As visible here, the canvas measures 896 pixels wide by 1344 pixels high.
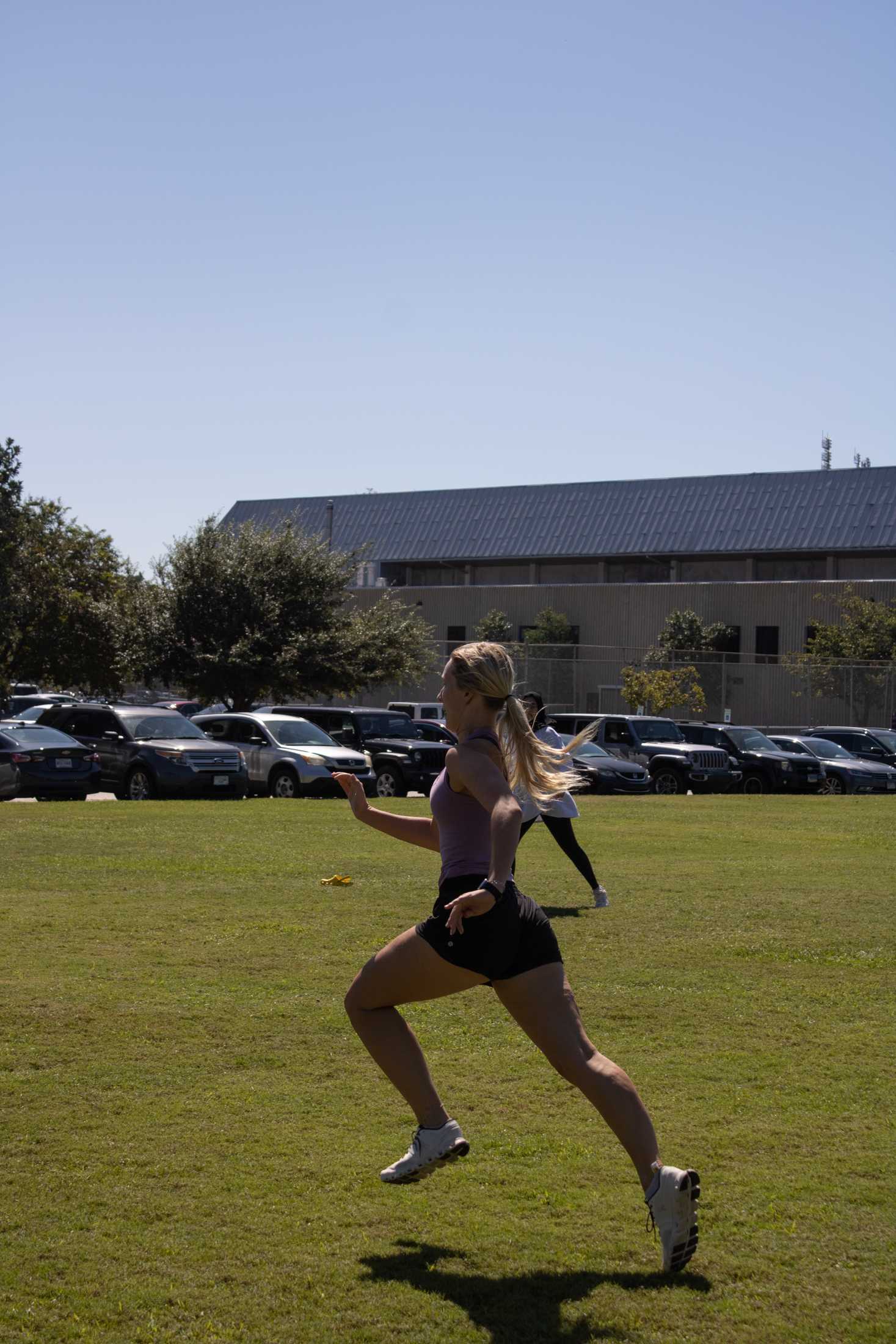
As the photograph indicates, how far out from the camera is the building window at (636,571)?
7525 cm

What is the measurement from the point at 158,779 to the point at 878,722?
30935 millimetres

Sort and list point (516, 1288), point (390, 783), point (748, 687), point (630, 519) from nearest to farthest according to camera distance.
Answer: point (516, 1288)
point (390, 783)
point (748, 687)
point (630, 519)

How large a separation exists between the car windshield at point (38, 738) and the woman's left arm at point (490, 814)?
21104 mm

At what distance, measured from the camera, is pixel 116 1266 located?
Answer: 4312 millimetres

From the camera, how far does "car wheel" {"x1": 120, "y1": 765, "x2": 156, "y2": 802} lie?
83.4 ft

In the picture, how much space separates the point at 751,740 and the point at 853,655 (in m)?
20.0

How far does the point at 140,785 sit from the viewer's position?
83.7ft

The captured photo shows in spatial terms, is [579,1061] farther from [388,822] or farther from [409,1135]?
[409,1135]

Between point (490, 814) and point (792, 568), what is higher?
point (792, 568)

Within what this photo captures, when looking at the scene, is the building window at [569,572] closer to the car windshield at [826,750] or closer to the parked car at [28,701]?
the parked car at [28,701]

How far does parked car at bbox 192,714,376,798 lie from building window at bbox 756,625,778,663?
33.9 m

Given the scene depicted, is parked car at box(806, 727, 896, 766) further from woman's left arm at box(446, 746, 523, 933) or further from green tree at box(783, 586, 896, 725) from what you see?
woman's left arm at box(446, 746, 523, 933)

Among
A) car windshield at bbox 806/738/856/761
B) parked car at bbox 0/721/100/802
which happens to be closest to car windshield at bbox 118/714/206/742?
parked car at bbox 0/721/100/802

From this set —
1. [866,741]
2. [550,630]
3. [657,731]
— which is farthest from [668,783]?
[550,630]
